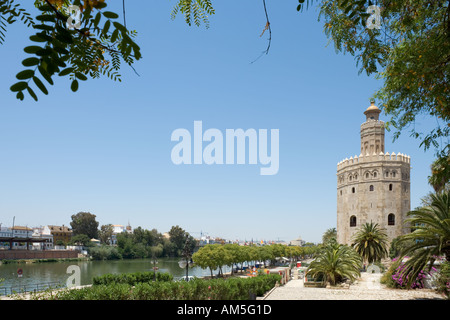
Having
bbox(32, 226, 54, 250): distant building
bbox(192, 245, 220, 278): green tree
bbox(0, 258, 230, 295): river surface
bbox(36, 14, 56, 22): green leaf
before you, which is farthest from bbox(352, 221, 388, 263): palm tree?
bbox(32, 226, 54, 250): distant building

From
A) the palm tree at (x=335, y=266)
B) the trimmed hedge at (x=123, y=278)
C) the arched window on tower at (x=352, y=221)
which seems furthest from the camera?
the arched window on tower at (x=352, y=221)

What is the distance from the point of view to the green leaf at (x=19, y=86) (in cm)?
132

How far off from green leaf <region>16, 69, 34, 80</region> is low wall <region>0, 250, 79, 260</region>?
236 ft

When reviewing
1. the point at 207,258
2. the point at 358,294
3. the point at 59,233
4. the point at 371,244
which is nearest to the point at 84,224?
the point at 59,233

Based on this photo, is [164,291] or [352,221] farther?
[352,221]

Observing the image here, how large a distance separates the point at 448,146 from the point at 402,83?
4.26 ft

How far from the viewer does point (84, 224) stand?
8806 centimetres

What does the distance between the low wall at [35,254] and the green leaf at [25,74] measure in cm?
7194

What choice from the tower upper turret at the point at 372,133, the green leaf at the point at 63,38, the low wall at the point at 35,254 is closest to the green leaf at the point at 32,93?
the green leaf at the point at 63,38

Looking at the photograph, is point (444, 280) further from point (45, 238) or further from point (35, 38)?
point (45, 238)

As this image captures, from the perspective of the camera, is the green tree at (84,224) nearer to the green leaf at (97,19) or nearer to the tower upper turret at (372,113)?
the tower upper turret at (372,113)

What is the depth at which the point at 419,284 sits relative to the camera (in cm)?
1706

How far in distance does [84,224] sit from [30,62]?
95050 millimetres
